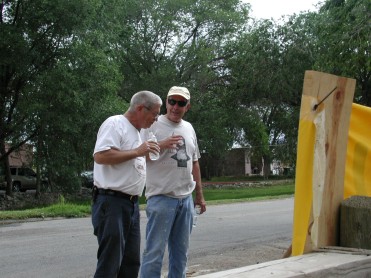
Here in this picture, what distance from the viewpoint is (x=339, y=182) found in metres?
4.04

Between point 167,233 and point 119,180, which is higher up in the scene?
point 119,180

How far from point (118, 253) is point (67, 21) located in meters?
16.7

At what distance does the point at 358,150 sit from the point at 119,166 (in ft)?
7.14

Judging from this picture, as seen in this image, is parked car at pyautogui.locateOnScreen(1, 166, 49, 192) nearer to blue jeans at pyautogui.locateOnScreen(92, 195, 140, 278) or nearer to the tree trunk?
blue jeans at pyautogui.locateOnScreen(92, 195, 140, 278)

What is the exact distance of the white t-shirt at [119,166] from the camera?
4.05m

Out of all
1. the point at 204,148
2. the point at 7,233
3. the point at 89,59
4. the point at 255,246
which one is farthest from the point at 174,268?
the point at 204,148

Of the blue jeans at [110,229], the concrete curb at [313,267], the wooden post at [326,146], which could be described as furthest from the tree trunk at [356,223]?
the blue jeans at [110,229]

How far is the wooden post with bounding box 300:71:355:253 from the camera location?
370cm

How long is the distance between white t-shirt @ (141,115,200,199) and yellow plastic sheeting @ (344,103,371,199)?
55.2 inches

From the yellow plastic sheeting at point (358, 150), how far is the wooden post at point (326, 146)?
73 centimetres

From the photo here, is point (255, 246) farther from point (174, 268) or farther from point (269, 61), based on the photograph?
point (269, 61)

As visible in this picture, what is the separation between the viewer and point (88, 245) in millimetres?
9734

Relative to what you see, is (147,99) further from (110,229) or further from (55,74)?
(55,74)

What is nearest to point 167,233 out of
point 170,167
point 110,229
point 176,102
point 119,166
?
point 170,167
